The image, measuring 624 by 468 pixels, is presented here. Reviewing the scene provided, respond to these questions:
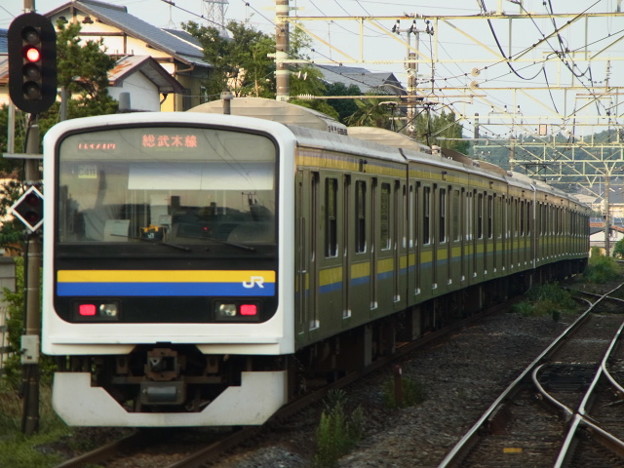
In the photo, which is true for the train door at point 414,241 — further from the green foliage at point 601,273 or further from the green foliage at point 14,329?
the green foliage at point 601,273

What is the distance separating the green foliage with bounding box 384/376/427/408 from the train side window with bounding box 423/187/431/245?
3885 mm

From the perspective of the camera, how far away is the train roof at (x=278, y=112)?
1175cm

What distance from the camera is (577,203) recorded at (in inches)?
1606

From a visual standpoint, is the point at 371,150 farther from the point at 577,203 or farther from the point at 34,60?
the point at 577,203

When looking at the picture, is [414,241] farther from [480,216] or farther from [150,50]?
[150,50]

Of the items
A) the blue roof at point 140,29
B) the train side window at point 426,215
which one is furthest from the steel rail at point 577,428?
the blue roof at point 140,29

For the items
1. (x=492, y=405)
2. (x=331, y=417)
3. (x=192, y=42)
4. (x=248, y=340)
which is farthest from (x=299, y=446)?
(x=192, y=42)

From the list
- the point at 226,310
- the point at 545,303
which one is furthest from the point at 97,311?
the point at 545,303

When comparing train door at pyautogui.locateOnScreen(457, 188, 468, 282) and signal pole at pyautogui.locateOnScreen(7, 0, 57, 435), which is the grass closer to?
signal pole at pyautogui.locateOnScreen(7, 0, 57, 435)

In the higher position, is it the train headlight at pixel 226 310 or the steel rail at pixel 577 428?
the train headlight at pixel 226 310

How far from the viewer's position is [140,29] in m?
49.2

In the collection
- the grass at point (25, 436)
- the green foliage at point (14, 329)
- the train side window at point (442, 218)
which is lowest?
the grass at point (25, 436)

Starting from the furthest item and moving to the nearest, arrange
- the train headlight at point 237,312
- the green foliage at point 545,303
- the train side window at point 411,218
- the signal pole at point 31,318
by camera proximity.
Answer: the green foliage at point 545,303, the train side window at point 411,218, the signal pole at point 31,318, the train headlight at point 237,312

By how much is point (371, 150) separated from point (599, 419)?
3.51 m
